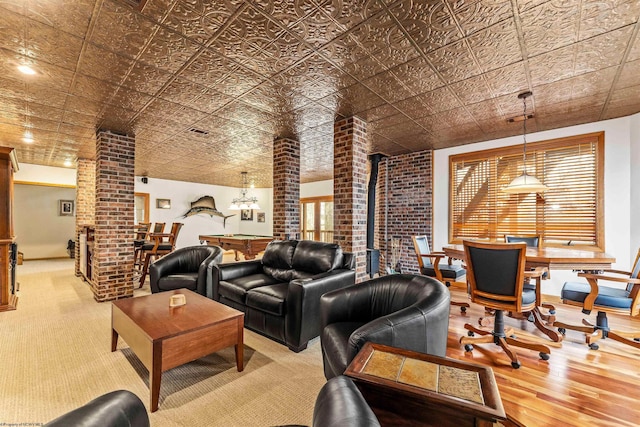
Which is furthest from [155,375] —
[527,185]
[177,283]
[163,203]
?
[163,203]

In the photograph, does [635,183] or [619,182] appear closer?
[635,183]

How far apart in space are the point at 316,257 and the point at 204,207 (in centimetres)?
791

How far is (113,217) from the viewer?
13.9 feet

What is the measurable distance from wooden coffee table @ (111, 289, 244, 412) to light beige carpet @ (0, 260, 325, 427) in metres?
0.18

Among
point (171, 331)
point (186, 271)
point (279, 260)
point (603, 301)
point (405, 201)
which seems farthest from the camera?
point (405, 201)

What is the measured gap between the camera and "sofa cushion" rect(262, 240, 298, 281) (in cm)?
342

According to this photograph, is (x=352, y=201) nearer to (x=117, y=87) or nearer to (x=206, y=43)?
(x=206, y=43)

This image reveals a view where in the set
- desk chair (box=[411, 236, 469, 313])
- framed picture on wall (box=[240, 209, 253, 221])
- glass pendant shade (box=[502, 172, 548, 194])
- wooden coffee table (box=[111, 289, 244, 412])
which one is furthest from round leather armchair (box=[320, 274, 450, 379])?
framed picture on wall (box=[240, 209, 253, 221])

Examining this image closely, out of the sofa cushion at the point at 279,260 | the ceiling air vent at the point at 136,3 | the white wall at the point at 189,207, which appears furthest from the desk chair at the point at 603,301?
the white wall at the point at 189,207

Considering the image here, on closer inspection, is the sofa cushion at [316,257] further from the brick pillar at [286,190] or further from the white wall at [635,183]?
the white wall at [635,183]

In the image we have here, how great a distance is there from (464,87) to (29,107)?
5021 millimetres

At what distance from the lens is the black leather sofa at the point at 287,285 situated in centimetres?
256

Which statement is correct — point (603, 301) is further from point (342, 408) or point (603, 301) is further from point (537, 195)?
point (342, 408)

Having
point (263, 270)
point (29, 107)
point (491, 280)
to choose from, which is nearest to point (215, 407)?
point (263, 270)
